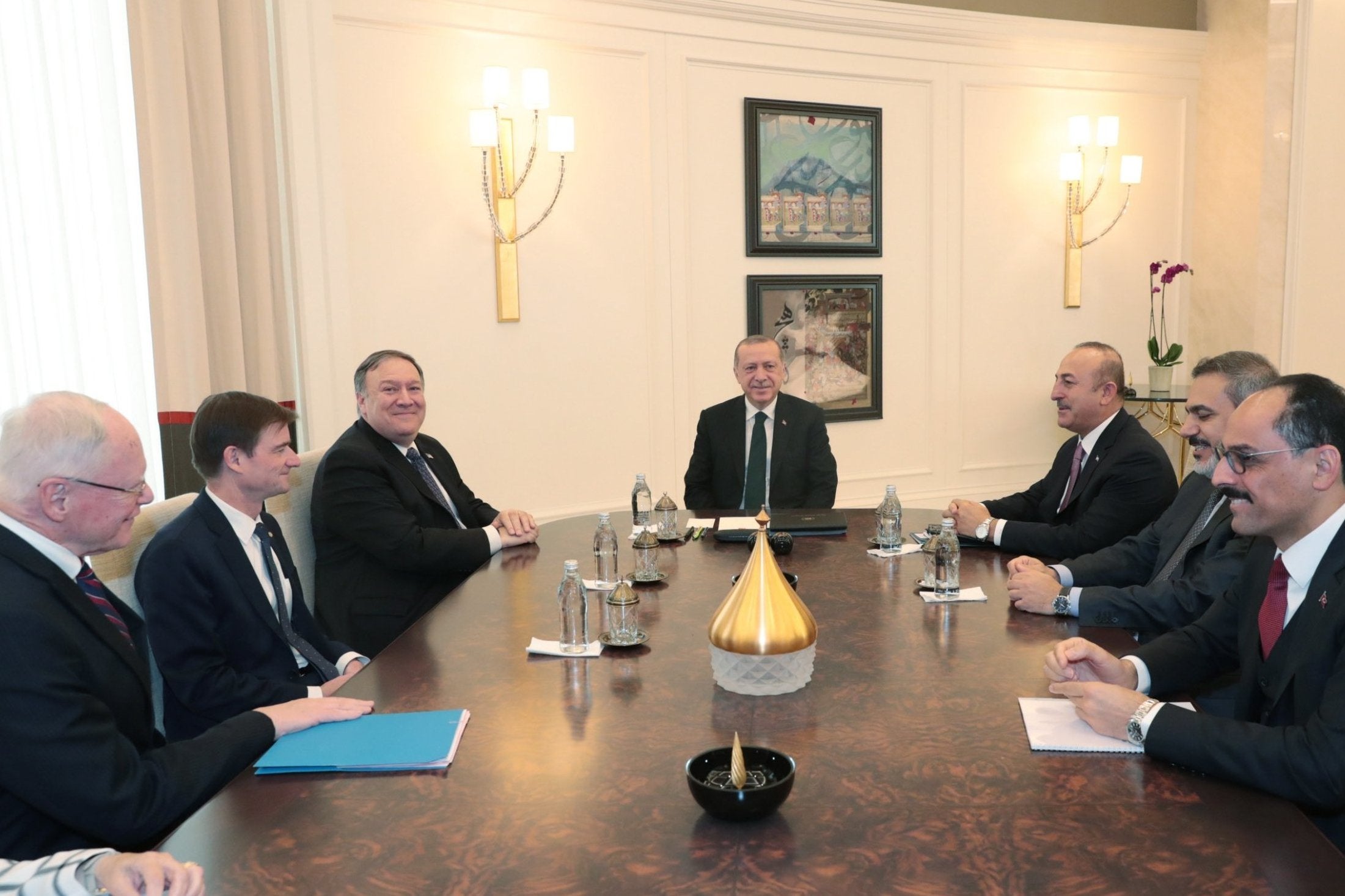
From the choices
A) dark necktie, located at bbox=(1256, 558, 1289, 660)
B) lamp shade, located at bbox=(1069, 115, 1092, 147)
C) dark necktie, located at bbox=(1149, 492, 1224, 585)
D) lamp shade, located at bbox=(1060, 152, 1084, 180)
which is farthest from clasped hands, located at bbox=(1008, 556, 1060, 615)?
lamp shade, located at bbox=(1069, 115, 1092, 147)

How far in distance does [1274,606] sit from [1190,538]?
864mm

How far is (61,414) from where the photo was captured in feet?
6.45

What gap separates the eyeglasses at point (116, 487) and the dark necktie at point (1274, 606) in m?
2.21

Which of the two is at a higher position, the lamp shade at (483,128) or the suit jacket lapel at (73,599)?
the lamp shade at (483,128)

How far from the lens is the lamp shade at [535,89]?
519 cm

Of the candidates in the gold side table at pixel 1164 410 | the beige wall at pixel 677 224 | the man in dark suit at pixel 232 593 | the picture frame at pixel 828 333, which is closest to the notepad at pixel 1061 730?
the man in dark suit at pixel 232 593

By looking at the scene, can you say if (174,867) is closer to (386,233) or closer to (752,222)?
(386,233)

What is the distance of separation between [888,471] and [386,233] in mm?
3456

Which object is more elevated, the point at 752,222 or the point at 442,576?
the point at 752,222

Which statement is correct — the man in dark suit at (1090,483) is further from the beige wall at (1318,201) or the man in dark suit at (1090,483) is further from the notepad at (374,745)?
the beige wall at (1318,201)

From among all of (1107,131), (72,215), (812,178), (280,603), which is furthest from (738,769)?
(1107,131)

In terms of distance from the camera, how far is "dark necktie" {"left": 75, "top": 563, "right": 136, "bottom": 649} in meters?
1.98

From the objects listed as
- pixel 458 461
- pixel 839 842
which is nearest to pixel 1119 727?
pixel 839 842

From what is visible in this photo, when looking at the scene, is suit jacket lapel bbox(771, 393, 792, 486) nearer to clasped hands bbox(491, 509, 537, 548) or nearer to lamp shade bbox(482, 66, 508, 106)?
clasped hands bbox(491, 509, 537, 548)
